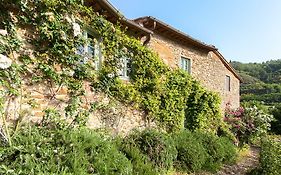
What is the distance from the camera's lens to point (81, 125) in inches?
294

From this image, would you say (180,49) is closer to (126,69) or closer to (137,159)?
(126,69)

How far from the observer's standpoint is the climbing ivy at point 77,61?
6.65m

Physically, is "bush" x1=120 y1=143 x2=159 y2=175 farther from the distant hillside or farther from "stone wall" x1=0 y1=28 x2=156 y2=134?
the distant hillside

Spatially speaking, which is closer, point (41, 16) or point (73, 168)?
point (73, 168)

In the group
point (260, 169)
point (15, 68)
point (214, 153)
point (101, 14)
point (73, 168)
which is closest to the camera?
point (73, 168)

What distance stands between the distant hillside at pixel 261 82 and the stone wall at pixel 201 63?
18095 millimetres

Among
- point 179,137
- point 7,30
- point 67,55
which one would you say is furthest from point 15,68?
point 179,137

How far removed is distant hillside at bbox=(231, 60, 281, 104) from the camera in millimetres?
44000

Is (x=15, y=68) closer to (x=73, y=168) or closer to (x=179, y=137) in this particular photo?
(x=73, y=168)

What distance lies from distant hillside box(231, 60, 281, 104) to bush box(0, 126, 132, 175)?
3510 cm

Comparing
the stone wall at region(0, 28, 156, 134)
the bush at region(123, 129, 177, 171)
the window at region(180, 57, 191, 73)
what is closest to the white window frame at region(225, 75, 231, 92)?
the window at region(180, 57, 191, 73)

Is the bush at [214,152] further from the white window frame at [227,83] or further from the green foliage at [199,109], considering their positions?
the white window frame at [227,83]

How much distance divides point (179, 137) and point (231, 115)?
347 inches

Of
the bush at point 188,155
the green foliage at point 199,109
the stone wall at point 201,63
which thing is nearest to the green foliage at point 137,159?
the bush at point 188,155
